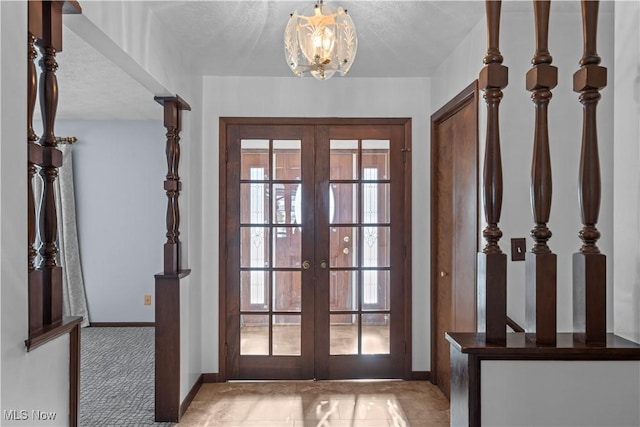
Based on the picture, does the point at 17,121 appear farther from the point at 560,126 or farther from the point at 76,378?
the point at 560,126

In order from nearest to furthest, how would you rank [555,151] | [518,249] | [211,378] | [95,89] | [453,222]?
1. [518,249]
2. [555,151]
3. [453,222]
4. [211,378]
5. [95,89]

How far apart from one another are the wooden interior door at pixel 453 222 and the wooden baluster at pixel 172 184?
195cm

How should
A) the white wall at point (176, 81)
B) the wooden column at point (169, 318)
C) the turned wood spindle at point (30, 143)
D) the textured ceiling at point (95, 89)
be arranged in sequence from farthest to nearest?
the textured ceiling at point (95, 89) → the wooden column at point (169, 318) → the white wall at point (176, 81) → the turned wood spindle at point (30, 143)

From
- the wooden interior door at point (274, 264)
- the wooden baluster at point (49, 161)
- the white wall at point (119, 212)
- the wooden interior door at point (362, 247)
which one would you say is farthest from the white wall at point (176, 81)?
the white wall at point (119, 212)

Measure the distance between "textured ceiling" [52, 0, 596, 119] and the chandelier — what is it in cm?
48

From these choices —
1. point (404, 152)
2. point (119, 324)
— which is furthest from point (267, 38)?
point (119, 324)

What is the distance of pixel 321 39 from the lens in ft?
7.34

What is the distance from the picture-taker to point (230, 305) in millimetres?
4258

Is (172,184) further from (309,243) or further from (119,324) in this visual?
(119,324)

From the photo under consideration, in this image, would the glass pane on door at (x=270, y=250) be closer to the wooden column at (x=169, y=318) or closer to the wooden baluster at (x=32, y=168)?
the wooden column at (x=169, y=318)

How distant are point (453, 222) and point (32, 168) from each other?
9.24 feet

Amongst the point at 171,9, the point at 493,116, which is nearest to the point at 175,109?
the point at 171,9

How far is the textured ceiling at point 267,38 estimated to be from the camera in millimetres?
2758

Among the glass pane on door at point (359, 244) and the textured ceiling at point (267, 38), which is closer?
the textured ceiling at point (267, 38)
